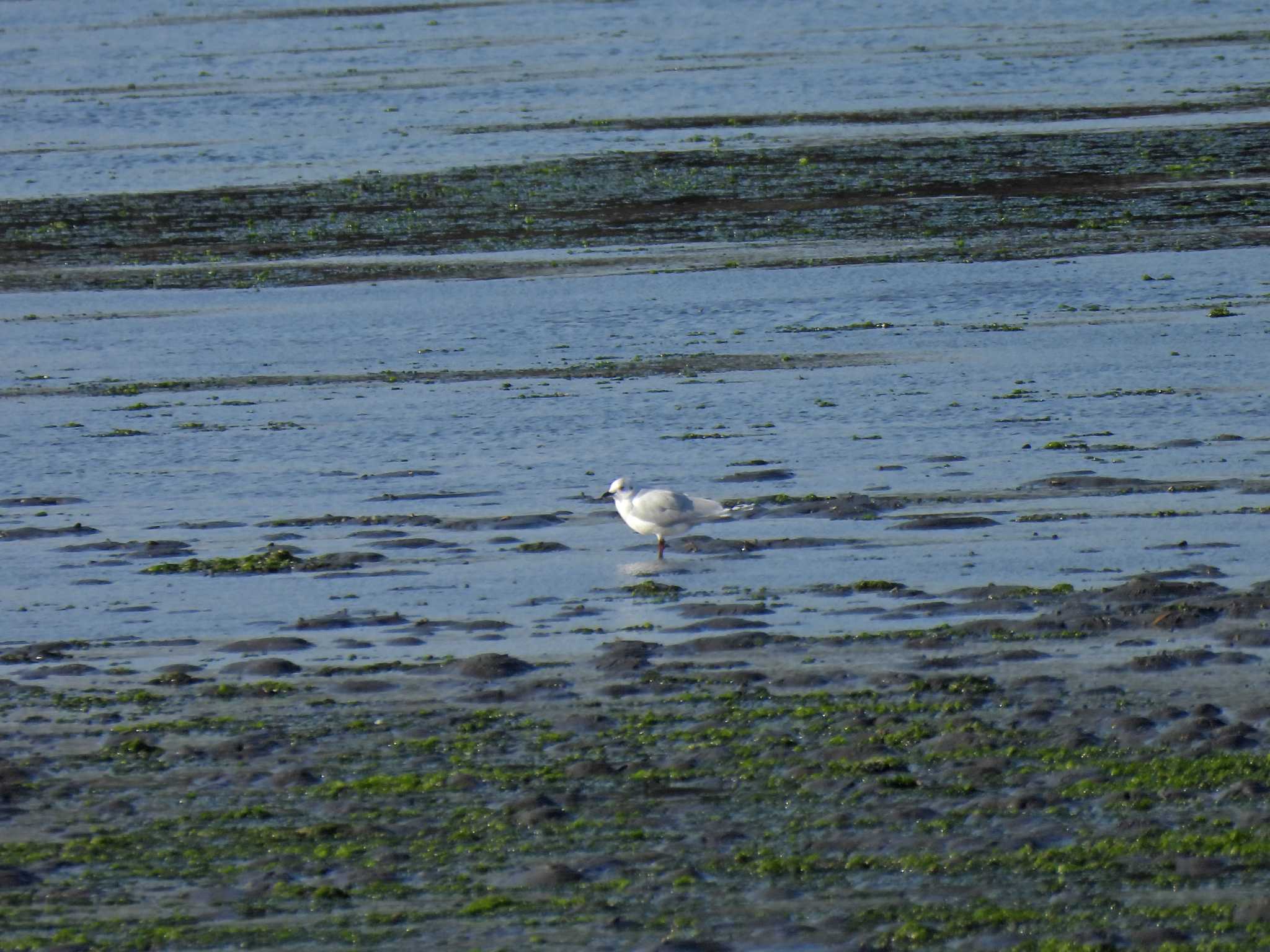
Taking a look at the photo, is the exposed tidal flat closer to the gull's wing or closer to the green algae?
the green algae

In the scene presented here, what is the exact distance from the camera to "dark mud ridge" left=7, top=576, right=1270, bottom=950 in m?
6.52

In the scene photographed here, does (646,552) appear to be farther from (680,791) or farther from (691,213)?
(691,213)

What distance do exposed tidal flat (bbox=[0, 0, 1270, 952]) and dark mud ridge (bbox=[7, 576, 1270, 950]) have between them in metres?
0.02

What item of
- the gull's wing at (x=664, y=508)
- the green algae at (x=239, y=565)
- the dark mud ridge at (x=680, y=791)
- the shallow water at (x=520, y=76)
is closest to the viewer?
the dark mud ridge at (x=680, y=791)

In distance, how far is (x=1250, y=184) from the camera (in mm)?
23781

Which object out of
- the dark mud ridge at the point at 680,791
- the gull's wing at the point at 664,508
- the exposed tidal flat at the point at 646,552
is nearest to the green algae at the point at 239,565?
the exposed tidal flat at the point at 646,552

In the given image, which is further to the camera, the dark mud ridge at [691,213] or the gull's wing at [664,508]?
the dark mud ridge at [691,213]

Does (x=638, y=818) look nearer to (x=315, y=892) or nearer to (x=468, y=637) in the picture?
(x=315, y=892)

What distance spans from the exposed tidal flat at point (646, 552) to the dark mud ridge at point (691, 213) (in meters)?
0.12

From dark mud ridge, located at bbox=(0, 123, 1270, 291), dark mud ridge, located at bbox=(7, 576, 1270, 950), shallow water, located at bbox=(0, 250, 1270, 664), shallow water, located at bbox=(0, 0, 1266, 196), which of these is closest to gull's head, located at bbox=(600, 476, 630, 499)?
shallow water, located at bbox=(0, 250, 1270, 664)

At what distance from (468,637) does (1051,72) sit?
27666 millimetres

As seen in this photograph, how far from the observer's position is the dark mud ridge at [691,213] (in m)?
21.3

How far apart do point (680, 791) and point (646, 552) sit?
3.79m

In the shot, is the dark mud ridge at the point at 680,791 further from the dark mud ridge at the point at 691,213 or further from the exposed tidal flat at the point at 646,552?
the dark mud ridge at the point at 691,213
